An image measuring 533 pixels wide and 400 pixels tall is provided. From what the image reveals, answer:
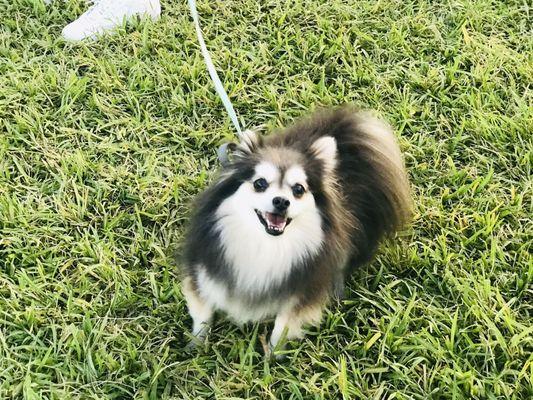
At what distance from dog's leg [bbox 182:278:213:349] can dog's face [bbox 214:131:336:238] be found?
15.4 inches

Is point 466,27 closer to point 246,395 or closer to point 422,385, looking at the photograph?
point 422,385

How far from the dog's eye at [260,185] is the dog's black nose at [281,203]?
86mm

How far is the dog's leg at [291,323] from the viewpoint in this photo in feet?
7.13

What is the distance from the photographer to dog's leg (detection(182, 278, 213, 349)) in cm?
222

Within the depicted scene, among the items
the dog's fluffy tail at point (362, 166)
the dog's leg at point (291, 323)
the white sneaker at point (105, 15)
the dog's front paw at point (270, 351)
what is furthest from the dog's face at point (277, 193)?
the white sneaker at point (105, 15)

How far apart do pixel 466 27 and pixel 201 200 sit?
8.07 ft

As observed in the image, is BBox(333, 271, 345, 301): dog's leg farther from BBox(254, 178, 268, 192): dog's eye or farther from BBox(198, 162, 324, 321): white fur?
BBox(254, 178, 268, 192): dog's eye

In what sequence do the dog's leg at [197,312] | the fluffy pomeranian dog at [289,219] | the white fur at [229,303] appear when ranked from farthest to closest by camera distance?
1. the dog's leg at [197,312]
2. the white fur at [229,303]
3. the fluffy pomeranian dog at [289,219]

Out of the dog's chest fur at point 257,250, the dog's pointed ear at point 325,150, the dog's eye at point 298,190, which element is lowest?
the dog's chest fur at point 257,250

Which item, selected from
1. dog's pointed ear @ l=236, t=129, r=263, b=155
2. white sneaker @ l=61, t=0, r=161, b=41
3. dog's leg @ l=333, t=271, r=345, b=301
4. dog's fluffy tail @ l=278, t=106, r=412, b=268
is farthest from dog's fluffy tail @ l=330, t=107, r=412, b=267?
white sneaker @ l=61, t=0, r=161, b=41

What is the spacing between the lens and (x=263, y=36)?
358 centimetres

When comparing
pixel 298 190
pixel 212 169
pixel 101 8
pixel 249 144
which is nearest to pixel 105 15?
pixel 101 8

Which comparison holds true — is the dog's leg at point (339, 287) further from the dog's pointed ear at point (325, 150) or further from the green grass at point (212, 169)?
the dog's pointed ear at point (325, 150)

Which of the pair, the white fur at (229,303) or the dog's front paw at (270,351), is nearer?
the white fur at (229,303)
